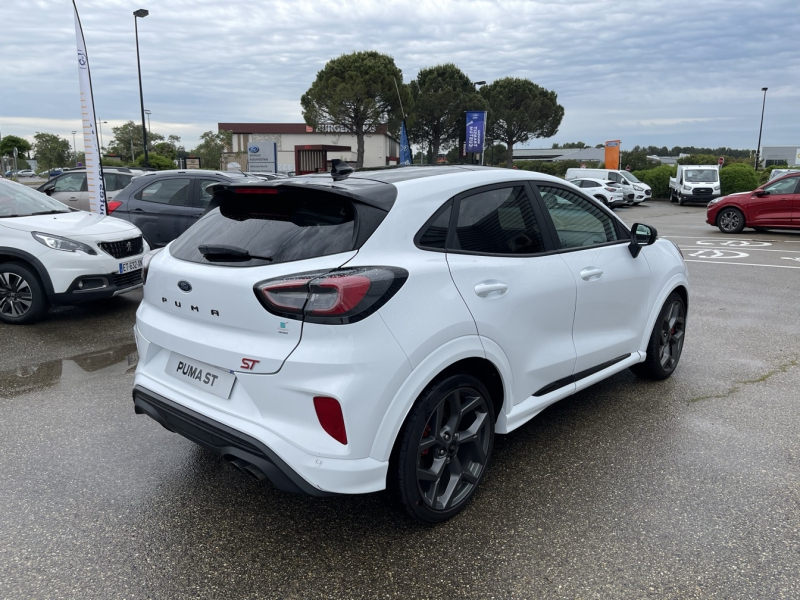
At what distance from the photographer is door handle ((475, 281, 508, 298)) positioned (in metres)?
2.95

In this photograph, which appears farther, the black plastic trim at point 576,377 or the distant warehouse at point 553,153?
the distant warehouse at point 553,153

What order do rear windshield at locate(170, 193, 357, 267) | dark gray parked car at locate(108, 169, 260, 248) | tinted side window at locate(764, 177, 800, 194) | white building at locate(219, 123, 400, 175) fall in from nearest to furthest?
rear windshield at locate(170, 193, 357, 267) < dark gray parked car at locate(108, 169, 260, 248) < tinted side window at locate(764, 177, 800, 194) < white building at locate(219, 123, 400, 175)

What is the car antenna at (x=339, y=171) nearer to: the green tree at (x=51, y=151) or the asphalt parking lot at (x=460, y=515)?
the asphalt parking lot at (x=460, y=515)

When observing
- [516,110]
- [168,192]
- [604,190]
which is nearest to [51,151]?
[516,110]

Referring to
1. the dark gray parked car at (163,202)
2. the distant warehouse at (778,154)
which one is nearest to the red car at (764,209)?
the dark gray parked car at (163,202)

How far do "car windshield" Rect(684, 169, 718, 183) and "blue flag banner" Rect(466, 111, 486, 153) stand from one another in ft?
32.5

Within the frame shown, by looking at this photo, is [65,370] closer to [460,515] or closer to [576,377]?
[460,515]

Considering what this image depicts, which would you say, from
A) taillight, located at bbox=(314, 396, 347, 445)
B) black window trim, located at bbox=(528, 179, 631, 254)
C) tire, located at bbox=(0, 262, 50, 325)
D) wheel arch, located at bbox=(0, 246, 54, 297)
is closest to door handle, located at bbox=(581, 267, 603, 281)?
black window trim, located at bbox=(528, 179, 631, 254)

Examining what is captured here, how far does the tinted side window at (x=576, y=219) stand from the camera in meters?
3.70

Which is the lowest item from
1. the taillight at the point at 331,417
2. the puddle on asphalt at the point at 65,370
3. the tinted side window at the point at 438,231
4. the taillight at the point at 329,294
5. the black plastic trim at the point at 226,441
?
the puddle on asphalt at the point at 65,370

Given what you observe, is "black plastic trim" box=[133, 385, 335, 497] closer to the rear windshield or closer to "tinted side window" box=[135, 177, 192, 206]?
the rear windshield

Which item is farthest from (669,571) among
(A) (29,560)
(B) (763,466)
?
(A) (29,560)

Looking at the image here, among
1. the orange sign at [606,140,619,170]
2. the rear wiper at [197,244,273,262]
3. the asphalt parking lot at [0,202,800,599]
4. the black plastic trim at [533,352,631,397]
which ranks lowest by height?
the asphalt parking lot at [0,202,800,599]

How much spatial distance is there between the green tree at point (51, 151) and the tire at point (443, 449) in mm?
94076
